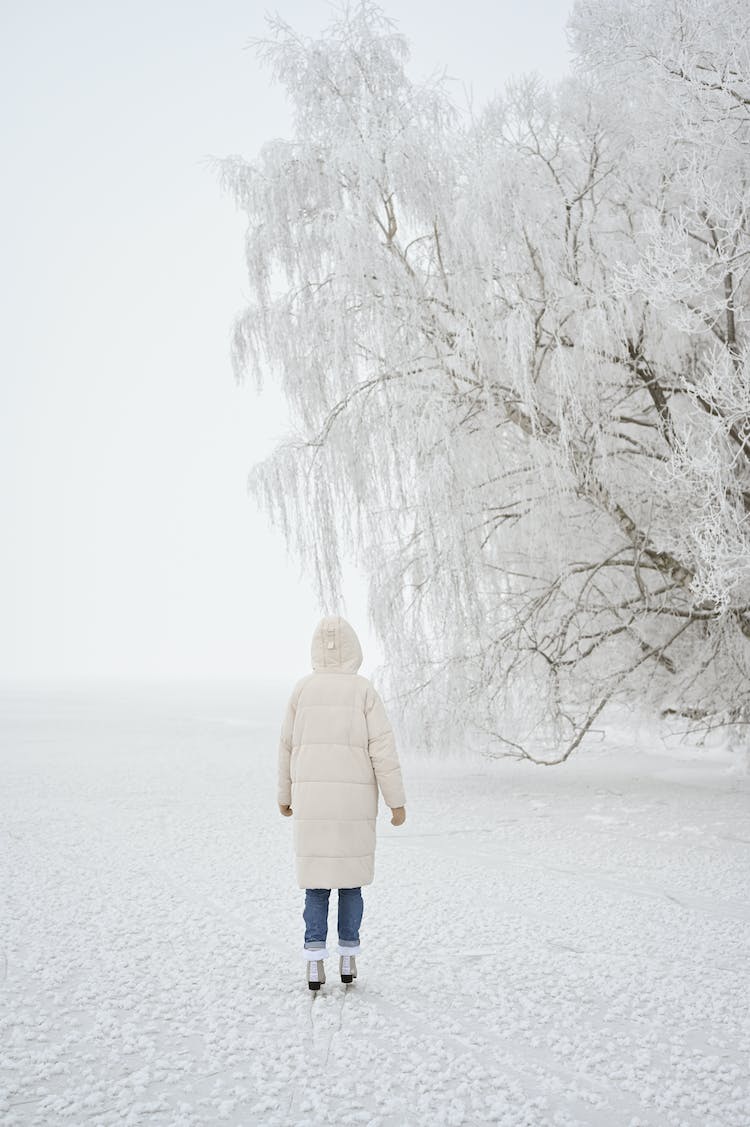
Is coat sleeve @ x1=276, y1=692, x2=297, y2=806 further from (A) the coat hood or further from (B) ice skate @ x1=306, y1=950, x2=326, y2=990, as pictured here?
(B) ice skate @ x1=306, y1=950, x2=326, y2=990

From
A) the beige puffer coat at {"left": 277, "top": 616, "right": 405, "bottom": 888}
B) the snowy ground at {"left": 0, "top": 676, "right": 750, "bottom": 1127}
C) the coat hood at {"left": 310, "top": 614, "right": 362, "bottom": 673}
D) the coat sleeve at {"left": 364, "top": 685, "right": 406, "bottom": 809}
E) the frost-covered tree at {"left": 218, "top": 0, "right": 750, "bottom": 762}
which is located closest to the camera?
the snowy ground at {"left": 0, "top": 676, "right": 750, "bottom": 1127}

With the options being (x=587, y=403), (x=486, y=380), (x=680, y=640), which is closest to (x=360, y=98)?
(x=486, y=380)

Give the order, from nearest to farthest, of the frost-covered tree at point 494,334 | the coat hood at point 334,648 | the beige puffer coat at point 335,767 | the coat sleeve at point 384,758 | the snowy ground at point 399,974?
1. the snowy ground at point 399,974
2. the beige puffer coat at point 335,767
3. the coat sleeve at point 384,758
4. the coat hood at point 334,648
5. the frost-covered tree at point 494,334

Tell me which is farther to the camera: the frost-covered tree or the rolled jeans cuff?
the frost-covered tree

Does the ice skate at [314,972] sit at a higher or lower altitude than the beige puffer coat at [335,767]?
lower

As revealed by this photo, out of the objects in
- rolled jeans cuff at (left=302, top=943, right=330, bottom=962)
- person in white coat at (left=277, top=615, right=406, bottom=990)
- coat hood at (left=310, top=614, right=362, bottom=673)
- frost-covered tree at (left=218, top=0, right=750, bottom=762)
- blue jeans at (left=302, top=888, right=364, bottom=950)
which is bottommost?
rolled jeans cuff at (left=302, top=943, right=330, bottom=962)

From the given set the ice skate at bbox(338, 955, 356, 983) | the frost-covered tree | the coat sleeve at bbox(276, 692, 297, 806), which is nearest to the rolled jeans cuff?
the ice skate at bbox(338, 955, 356, 983)

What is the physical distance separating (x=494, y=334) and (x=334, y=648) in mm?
4529

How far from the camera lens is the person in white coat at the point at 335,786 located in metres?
3.30

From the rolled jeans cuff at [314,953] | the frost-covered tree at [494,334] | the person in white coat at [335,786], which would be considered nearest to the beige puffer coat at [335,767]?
the person in white coat at [335,786]

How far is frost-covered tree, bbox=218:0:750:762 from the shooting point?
714 cm

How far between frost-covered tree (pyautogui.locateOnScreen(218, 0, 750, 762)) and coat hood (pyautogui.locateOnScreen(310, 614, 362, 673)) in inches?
154

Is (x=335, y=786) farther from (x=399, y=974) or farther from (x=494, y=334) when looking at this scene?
(x=494, y=334)

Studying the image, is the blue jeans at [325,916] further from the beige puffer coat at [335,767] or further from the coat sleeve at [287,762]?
the coat sleeve at [287,762]
